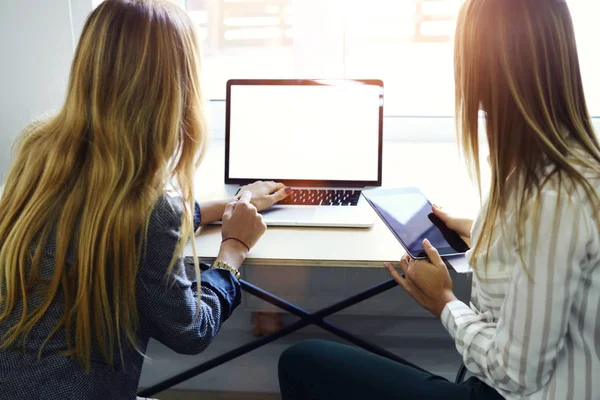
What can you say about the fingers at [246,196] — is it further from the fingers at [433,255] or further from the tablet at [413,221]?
the fingers at [433,255]

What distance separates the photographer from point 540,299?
0.73 metres

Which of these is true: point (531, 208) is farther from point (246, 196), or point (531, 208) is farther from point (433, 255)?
point (246, 196)

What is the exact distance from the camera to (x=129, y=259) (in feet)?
2.58

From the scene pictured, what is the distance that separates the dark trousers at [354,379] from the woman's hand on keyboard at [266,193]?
0.36m

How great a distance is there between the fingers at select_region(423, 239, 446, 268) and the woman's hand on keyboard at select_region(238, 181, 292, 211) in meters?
0.39

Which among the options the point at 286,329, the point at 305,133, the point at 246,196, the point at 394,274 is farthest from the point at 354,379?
the point at 305,133

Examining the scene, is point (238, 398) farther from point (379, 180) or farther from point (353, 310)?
point (379, 180)

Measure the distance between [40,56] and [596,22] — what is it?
1.73 m

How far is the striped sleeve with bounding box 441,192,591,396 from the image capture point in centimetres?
71

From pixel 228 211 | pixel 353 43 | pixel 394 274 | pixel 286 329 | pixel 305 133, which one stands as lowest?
pixel 286 329

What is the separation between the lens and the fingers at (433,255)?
105 cm

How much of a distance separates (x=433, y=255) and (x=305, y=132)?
0.56 metres

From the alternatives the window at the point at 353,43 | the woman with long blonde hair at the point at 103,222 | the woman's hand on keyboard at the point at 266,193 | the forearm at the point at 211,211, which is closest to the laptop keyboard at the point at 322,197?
the woman's hand on keyboard at the point at 266,193

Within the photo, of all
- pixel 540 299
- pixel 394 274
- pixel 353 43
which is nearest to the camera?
pixel 540 299
